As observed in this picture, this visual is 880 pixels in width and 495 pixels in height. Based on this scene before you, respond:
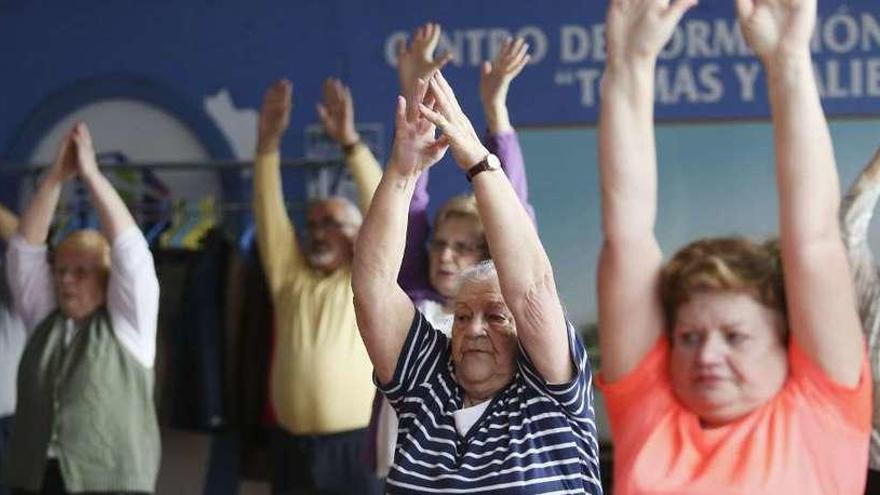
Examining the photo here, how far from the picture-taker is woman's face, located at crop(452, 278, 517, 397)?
190 centimetres

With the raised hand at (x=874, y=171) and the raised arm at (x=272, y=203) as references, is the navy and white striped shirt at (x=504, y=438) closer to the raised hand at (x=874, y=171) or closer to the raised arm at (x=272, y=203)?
the raised hand at (x=874, y=171)

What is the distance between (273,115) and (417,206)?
0.82 metres

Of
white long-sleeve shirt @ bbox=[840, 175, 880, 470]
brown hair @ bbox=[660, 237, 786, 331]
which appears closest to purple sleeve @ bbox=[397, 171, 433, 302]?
white long-sleeve shirt @ bbox=[840, 175, 880, 470]

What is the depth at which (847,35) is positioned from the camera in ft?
13.6

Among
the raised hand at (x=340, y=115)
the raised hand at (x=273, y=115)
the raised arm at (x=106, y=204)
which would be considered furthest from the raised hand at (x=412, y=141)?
the raised hand at (x=273, y=115)

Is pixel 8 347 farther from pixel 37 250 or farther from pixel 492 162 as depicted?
pixel 492 162

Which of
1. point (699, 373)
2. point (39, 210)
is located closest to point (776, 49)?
point (699, 373)

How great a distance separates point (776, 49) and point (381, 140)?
2796 mm

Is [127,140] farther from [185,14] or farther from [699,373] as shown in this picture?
[699,373]

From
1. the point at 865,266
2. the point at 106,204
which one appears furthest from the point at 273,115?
the point at 865,266

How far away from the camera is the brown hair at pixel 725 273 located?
5.22ft

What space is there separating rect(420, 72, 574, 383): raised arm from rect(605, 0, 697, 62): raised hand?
0.26 m

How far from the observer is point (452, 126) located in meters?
1.81

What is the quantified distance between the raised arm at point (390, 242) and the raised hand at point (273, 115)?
187 cm
